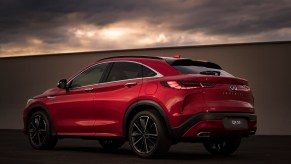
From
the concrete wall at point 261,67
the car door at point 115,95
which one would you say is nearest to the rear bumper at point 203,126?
the car door at point 115,95

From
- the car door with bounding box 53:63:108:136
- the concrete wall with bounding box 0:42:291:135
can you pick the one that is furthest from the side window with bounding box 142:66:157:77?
the concrete wall with bounding box 0:42:291:135

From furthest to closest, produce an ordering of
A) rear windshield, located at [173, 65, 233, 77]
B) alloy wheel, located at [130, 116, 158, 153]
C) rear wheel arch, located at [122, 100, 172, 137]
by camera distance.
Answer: rear windshield, located at [173, 65, 233, 77], alloy wheel, located at [130, 116, 158, 153], rear wheel arch, located at [122, 100, 172, 137]

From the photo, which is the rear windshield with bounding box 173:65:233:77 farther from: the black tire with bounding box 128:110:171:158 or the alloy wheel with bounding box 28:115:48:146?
the alloy wheel with bounding box 28:115:48:146

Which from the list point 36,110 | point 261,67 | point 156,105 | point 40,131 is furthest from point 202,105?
point 261,67

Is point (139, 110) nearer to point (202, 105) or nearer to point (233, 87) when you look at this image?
point (202, 105)

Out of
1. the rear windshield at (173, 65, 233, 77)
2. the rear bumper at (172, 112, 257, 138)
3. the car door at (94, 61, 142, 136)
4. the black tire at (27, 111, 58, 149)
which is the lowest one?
the black tire at (27, 111, 58, 149)

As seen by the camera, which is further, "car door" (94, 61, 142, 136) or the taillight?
"car door" (94, 61, 142, 136)

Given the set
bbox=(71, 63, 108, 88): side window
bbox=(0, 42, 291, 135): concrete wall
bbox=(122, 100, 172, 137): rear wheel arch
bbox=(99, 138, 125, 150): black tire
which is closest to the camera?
bbox=(122, 100, 172, 137): rear wheel arch

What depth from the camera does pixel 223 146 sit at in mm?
10086

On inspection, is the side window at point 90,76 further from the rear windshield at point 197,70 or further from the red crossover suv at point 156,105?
the rear windshield at point 197,70

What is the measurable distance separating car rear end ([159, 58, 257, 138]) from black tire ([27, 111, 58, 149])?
3109 mm

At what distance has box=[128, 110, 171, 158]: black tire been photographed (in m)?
8.65

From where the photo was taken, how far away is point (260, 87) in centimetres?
1830

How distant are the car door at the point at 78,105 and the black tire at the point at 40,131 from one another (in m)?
0.27
